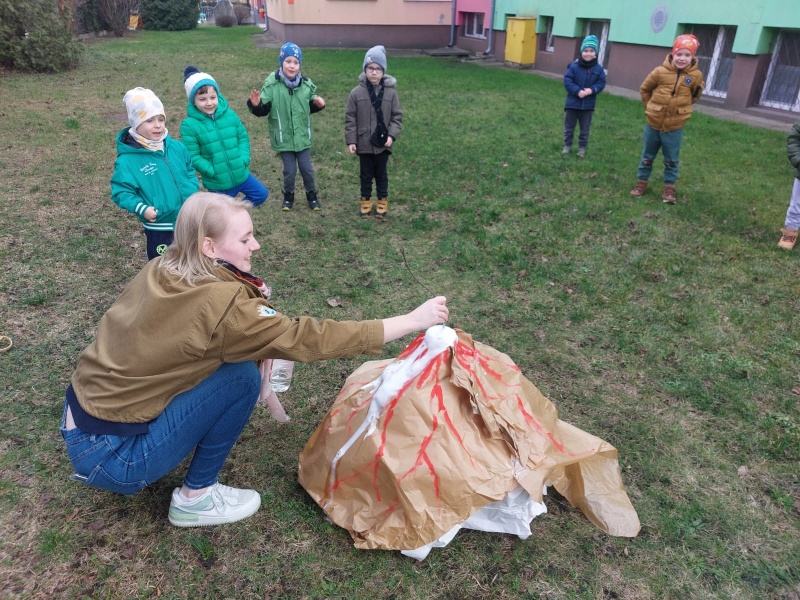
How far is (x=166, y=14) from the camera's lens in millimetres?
26312

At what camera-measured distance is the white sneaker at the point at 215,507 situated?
2344 millimetres

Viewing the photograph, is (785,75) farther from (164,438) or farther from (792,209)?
(164,438)

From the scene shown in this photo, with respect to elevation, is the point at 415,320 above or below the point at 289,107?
below

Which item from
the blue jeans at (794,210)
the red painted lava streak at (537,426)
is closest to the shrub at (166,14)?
the blue jeans at (794,210)

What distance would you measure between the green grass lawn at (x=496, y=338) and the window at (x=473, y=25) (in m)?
11.5

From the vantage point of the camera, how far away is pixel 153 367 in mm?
1962

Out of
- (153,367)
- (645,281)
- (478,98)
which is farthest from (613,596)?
(478,98)

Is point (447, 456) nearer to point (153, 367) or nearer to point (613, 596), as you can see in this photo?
point (613, 596)

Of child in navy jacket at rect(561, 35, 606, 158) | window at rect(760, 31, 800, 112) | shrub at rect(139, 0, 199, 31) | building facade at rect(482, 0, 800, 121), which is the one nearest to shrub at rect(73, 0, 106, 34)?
shrub at rect(139, 0, 199, 31)

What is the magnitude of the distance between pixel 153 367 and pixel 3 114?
9.40 m

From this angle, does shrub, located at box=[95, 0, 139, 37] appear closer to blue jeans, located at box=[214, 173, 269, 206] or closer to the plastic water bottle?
blue jeans, located at box=[214, 173, 269, 206]

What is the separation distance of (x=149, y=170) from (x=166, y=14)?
27319 millimetres

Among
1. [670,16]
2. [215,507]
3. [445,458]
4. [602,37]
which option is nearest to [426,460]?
[445,458]

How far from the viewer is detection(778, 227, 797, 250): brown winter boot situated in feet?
16.5
